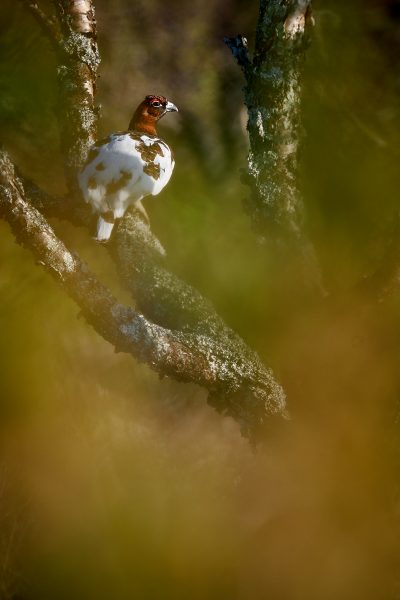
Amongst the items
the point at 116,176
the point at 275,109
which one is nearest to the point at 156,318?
the point at 116,176

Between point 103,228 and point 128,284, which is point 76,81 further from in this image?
point 128,284

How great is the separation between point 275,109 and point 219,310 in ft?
3.72

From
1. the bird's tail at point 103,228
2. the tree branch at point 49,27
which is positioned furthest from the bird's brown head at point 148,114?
the bird's tail at point 103,228

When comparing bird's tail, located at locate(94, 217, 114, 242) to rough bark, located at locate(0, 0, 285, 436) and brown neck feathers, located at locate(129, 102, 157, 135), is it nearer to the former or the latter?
rough bark, located at locate(0, 0, 285, 436)

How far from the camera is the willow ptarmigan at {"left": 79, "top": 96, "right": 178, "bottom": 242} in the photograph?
7.17ft

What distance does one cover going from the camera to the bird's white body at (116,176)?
2186 millimetres

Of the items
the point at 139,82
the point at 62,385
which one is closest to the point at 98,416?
the point at 62,385

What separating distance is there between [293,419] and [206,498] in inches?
63.6

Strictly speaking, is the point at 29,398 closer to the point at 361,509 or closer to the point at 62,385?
the point at 62,385

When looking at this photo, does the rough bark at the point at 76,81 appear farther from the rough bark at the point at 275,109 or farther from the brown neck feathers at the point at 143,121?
the rough bark at the point at 275,109

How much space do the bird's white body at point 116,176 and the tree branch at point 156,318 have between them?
148mm

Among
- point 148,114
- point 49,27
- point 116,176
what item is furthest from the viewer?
point 148,114

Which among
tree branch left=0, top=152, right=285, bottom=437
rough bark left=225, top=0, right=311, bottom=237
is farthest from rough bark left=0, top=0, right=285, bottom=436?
rough bark left=225, top=0, right=311, bottom=237

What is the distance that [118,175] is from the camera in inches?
86.0
